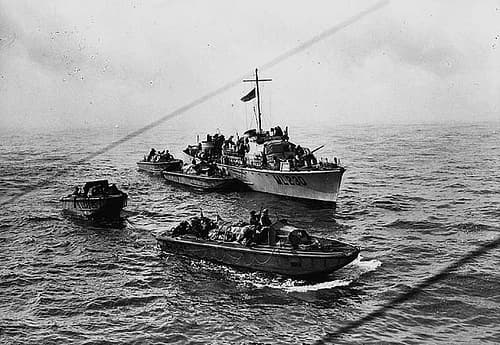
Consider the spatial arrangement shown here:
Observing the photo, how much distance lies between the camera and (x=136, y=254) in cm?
2727

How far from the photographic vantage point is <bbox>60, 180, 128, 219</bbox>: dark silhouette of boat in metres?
33.7

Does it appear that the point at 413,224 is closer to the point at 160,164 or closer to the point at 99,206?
the point at 99,206

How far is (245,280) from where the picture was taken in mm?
22453

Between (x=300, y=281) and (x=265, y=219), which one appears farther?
(x=265, y=219)

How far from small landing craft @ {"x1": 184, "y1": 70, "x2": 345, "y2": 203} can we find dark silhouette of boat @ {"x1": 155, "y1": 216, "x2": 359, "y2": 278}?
15163 mm

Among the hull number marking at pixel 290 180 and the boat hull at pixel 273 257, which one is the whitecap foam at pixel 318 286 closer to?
the boat hull at pixel 273 257

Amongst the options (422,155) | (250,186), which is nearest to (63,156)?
(250,186)

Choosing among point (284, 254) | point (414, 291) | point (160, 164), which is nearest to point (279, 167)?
point (160, 164)

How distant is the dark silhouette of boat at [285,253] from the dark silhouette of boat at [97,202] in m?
10.9

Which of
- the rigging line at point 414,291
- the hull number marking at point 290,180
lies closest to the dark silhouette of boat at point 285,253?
the rigging line at point 414,291

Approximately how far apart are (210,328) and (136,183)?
36.0m

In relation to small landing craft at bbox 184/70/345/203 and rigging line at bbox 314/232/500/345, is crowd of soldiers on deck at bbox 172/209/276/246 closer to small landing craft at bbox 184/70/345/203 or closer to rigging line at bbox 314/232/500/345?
rigging line at bbox 314/232/500/345

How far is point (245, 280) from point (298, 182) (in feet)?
59.7

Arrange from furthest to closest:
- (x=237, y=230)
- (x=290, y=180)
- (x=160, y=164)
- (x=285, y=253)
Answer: (x=160, y=164)
(x=290, y=180)
(x=237, y=230)
(x=285, y=253)
